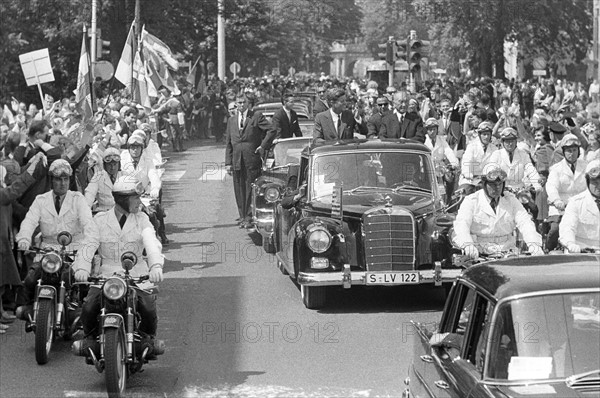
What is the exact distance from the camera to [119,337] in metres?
9.30

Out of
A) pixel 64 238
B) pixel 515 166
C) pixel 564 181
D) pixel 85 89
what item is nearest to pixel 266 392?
pixel 64 238

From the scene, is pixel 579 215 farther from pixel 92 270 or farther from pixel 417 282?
pixel 92 270

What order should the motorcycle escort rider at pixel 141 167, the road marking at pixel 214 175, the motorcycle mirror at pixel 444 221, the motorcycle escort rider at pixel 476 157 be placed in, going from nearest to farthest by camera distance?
the motorcycle mirror at pixel 444 221, the motorcycle escort rider at pixel 141 167, the motorcycle escort rider at pixel 476 157, the road marking at pixel 214 175

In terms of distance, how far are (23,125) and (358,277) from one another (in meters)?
11.3

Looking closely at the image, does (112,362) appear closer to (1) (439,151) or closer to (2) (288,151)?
(2) (288,151)

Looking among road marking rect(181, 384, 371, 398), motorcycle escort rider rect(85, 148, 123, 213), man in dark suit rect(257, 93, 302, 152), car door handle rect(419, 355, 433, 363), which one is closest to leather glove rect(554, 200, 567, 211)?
road marking rect(181, 384, 371, 398)

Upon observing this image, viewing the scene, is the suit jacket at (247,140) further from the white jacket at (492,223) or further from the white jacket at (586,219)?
the white jacket at (586,219)

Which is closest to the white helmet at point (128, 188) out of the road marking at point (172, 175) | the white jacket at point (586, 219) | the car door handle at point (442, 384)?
the white jacket at point (586, 219)

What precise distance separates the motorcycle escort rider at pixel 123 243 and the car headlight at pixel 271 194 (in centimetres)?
746

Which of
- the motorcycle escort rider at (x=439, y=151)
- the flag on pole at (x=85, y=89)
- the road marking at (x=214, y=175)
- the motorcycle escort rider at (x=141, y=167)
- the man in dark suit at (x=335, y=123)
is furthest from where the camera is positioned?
the road marking at (x=214, y=175)

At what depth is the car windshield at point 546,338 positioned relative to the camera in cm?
581

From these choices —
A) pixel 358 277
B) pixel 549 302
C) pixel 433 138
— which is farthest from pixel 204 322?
pixel 433 138

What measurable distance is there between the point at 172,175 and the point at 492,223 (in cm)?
1985

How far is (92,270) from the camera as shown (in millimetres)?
10109
